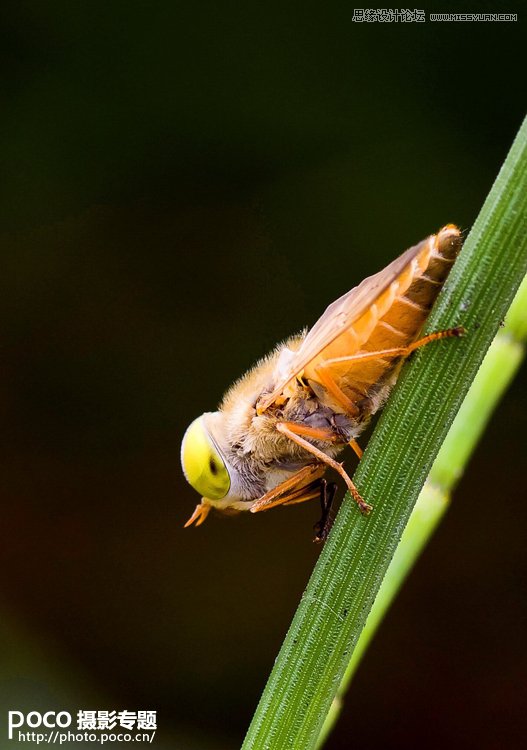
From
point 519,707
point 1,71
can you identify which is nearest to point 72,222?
point 1,71

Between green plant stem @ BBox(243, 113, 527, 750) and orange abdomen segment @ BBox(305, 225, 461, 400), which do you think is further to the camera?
orange abdomen segment @ BBox(305, 225, 461, 400)

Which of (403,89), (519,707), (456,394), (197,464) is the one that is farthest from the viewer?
(403,89)

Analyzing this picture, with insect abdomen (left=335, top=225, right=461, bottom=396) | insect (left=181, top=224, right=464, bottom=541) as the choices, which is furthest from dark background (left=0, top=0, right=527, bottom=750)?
insect abdomen (left=335, top=225, right=461, bottom=396)

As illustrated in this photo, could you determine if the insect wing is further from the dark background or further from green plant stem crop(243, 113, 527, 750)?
the dark background

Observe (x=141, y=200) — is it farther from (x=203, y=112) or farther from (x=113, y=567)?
(x=113, y=567)

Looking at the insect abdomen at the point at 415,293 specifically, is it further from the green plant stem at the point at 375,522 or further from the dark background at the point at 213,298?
the dark background at the point at 213,298

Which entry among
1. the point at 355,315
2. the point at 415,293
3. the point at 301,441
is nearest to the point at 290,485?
the point at 301,441
